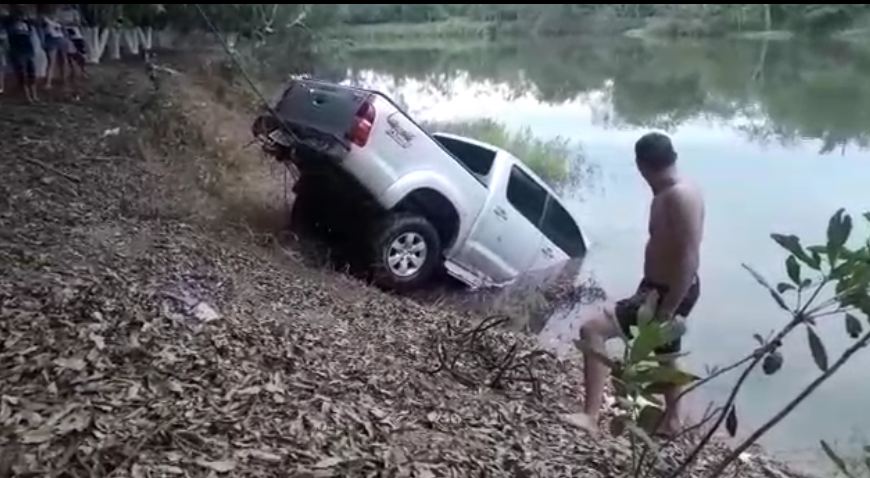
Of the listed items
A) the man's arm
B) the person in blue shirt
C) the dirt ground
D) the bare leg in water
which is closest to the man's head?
the man's arm

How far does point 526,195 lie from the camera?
664cm

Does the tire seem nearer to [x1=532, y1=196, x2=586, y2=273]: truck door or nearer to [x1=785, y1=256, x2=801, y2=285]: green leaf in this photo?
[x1=532, y1=196, x2=586, y2=273]: truck door

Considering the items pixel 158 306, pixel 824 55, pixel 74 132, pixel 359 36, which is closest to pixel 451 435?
pixel 158 306

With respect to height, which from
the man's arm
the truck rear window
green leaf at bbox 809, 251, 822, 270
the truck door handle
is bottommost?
the truck door handle

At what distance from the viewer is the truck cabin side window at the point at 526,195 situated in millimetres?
6573

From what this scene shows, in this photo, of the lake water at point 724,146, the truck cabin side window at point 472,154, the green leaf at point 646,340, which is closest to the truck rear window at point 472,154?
the truck cabin side window at point 472,154

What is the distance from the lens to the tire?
5832 mm

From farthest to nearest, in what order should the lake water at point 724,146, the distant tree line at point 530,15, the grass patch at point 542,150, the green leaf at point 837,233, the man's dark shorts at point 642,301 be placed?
the grass patch at point 542,150
the lake water at point 724,146
the distant tree line at point 530,15
the man's dark shorts at point 642,301
the green leaf at point 837,233

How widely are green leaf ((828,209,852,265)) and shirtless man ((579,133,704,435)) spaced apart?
1.34 meters

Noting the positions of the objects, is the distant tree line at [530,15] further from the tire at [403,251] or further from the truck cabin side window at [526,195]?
the tire at [403,251]

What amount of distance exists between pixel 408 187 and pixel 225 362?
2.78 meters

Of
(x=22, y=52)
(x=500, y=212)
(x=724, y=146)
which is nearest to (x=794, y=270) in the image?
(x=724, y=146)

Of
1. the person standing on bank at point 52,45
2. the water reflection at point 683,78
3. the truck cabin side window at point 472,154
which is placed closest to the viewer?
the water reflection at point 683,78

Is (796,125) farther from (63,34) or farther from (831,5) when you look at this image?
(63,34)
